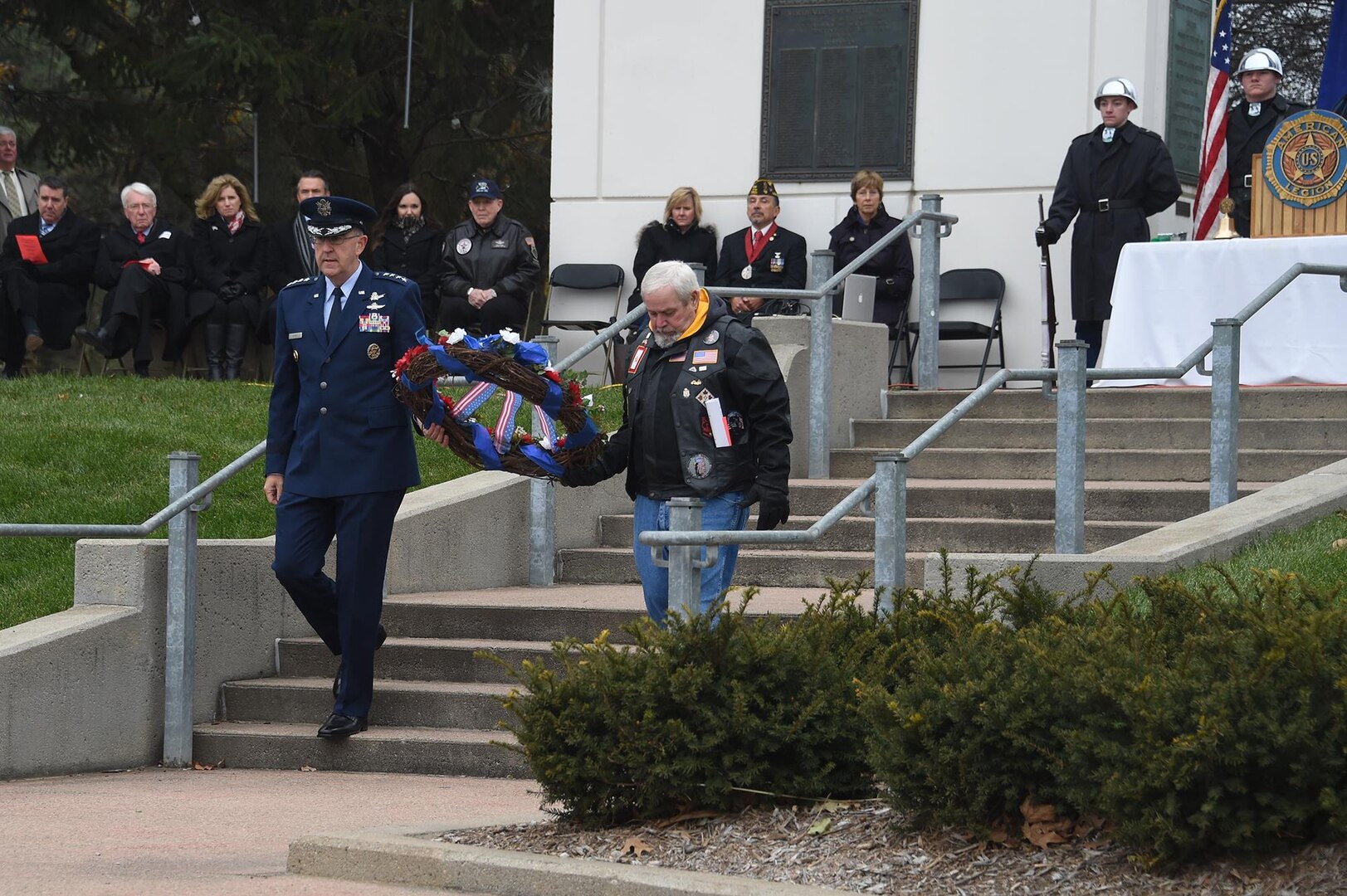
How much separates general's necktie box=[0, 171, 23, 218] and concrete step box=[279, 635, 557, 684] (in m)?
7.58

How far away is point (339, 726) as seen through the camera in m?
8.37

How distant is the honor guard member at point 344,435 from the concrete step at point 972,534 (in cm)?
237

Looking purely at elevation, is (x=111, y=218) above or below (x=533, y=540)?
above

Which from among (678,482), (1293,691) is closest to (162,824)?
(678,482)

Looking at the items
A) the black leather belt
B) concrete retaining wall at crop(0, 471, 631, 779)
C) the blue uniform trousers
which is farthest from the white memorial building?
the blue uniform trousers

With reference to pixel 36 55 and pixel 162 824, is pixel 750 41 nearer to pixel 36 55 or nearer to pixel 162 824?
pixel 162 824

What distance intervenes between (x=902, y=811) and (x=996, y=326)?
9.30m

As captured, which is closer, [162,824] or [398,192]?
[162,824]

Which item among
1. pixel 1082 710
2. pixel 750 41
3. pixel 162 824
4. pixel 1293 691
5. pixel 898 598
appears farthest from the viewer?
pixel 750 41

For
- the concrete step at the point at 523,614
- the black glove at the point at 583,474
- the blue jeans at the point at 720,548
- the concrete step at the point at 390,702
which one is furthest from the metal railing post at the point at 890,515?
the concrete step at the point at 390,702

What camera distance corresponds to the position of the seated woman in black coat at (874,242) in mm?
14383

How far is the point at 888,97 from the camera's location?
15.3m

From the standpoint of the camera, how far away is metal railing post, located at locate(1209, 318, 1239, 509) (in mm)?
9500

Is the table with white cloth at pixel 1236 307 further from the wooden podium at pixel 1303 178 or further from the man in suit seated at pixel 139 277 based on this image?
the man in suit seated at pixel 139 277
